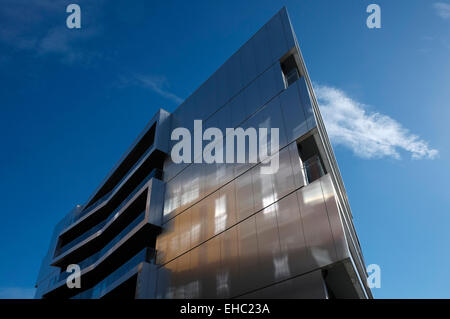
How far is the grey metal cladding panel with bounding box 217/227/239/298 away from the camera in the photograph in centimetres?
1288

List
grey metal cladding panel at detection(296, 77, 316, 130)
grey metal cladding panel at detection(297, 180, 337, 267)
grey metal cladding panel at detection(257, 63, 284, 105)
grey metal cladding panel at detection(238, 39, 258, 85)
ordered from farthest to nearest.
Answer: grey metal cladding panel at detection(238, 39, 258, 85), grey metal cladding panel at detection(257, 63, 284, 105), grey metal cladding panel at detection(296, 77, 316, 130), grey metal cladding panel at detection(297, 180, 337, 267)

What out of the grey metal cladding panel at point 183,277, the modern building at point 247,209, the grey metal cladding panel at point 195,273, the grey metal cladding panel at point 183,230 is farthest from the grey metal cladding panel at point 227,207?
the grey metal cladding panel at point 183,277

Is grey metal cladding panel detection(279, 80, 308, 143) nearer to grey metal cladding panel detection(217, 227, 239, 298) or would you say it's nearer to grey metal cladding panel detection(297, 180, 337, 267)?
grey metal cladding panel detection(297, 180, 337, 267)

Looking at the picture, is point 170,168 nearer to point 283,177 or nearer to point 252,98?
point 252,98

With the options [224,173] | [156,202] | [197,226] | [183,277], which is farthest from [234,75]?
[183,277]

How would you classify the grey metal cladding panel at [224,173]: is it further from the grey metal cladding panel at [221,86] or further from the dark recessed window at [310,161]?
the grey metal cladding panel at [221,86]

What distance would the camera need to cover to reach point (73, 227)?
1247 inches

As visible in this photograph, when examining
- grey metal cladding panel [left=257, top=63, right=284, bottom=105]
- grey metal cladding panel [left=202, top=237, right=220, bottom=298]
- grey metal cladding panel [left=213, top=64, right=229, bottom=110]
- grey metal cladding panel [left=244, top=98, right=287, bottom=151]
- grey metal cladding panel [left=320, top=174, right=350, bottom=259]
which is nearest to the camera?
grey metal cladding panel [left=320, top=174, right=350, bottom=259]

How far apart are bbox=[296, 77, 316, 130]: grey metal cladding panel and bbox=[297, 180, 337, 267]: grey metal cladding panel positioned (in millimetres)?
2495

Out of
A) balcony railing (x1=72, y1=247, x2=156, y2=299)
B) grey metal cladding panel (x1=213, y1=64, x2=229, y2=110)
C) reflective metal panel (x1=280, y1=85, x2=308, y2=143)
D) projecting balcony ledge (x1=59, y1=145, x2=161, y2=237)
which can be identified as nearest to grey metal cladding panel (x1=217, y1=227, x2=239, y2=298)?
reflective metal panel (x1=280, y1=85, x2=308, y2=143)

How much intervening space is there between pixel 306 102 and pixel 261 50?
5.49 m

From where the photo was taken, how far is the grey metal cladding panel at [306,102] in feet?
42.7
